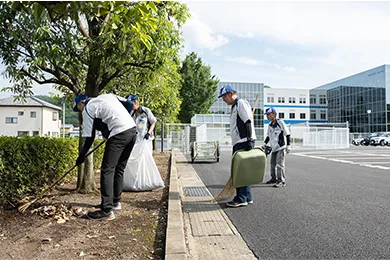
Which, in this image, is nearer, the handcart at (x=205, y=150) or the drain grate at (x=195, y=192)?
the drain grate at (x=195, y=192)

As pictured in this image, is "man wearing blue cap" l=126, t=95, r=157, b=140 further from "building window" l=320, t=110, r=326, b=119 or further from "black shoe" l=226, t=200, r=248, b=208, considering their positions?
"building window" l=320, t=110, r=326, b=119

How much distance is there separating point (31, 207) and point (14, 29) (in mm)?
2577

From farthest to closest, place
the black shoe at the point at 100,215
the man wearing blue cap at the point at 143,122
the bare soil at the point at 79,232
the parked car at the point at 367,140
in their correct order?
the parked car at the point at 367,140 → the man wearing blue cap at the point at 143,122 → the black shoe at the point at 100,215 → the bare soil at the point at 79,232

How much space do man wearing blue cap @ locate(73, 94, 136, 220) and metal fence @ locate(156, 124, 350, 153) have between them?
17903 mm

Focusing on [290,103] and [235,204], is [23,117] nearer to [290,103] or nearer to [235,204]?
[290,103]

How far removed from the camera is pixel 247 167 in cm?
474

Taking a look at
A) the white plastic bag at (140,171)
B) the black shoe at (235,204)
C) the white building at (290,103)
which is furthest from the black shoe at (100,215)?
the white building at (290,103)

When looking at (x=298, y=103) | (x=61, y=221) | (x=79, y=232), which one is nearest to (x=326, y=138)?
(x=61, y=221)

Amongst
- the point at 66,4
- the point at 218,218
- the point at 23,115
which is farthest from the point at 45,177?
the point at 23,115

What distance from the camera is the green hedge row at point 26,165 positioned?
4.31 metres

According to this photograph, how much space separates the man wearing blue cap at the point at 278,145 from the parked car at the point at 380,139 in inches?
1199

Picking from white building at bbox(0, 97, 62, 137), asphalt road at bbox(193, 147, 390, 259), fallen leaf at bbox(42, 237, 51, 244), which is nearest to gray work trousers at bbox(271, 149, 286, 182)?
asphalt road at bbox(193, 147, 390, 259)

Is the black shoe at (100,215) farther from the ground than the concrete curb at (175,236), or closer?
farther from the ground

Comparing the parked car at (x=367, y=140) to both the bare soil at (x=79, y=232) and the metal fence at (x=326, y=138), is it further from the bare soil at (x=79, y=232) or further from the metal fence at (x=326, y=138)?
the bare soil at (x=79, y=232)
